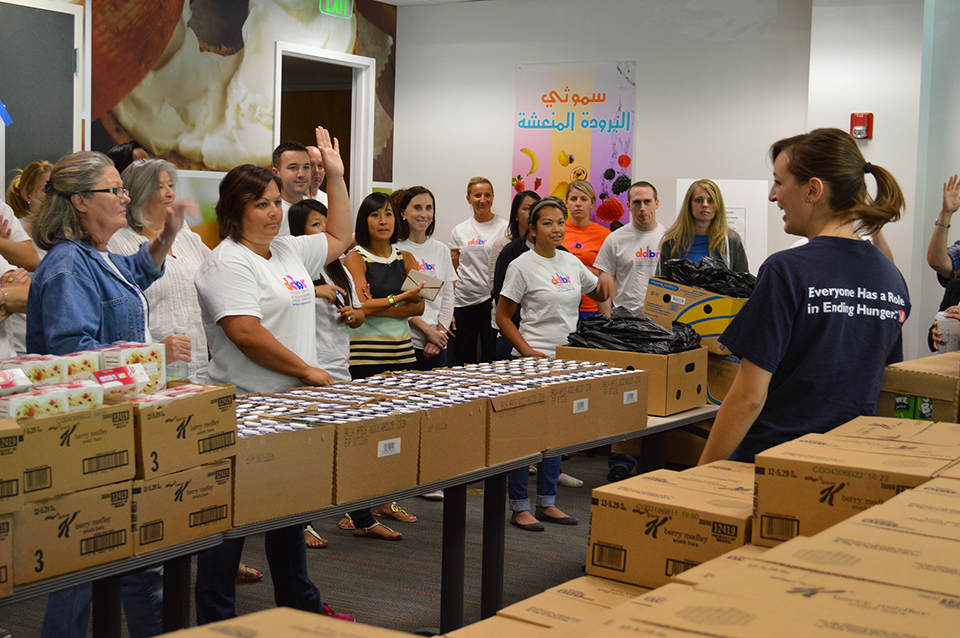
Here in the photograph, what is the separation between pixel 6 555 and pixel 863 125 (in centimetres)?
568

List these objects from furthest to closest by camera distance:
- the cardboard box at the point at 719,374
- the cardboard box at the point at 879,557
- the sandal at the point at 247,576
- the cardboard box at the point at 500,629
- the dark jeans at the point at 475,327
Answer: the dark jeans at the point at 475,327 < the cardboard box at the point at 719,374 < the sandal at the point at 247,576 < the cardboard box at the point at 500,629 < the cardboard box at the point at 879,557

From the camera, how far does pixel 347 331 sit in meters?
3.85

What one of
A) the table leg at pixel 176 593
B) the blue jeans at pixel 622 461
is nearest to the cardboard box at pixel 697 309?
the blue jeans at pixel 622 461

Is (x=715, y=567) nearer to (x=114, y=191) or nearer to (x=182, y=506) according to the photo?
(x=182, y=506)

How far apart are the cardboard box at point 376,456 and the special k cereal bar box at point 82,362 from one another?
22.4 inches

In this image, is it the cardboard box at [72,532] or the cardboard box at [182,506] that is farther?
the cardboard box at [182,506]

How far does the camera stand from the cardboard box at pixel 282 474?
6.74ft

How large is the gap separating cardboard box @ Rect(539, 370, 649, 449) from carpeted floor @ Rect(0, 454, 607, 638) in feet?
2.27

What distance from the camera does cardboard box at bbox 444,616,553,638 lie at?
1324 mm

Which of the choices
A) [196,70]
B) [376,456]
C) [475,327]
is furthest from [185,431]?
[196,70]

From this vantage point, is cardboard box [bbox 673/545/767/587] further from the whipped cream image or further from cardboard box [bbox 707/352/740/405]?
the whipped cream image

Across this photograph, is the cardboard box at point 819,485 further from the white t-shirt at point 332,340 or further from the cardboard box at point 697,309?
the white t-shirt at point 332,340

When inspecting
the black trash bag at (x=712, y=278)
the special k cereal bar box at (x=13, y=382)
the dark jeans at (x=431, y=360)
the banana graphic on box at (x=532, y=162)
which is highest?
the banana graphic on box at (x=532, y=162)

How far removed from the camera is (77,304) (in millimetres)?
2242
